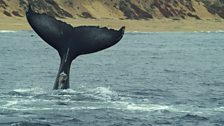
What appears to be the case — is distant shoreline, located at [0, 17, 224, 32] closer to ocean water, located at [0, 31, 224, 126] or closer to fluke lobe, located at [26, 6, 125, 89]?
ocean water, located at [0, 31, 224, 126]

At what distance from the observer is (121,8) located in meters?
161

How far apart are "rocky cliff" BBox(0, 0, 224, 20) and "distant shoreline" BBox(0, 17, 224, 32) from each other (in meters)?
5.24

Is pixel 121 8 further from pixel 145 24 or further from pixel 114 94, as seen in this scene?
pixel 114 94

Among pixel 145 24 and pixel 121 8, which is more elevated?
pixel 121 8

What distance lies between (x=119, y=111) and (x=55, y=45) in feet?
16.4

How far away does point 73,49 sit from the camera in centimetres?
3055

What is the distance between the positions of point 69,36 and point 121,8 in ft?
431

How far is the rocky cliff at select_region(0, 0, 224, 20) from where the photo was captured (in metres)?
147

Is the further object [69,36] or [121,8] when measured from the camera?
[121,8]

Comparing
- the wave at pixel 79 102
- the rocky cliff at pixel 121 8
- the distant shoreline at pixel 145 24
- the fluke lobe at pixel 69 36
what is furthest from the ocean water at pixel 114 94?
the rocky cliff at pixel 121 8

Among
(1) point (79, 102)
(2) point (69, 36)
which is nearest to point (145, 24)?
(2) point (69, 36)

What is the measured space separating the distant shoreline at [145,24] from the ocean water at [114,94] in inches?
2681

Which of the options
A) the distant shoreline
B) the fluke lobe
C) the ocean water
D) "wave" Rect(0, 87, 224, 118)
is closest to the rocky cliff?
the distant shoreline

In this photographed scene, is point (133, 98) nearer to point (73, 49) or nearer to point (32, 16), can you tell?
point (73, 49)
